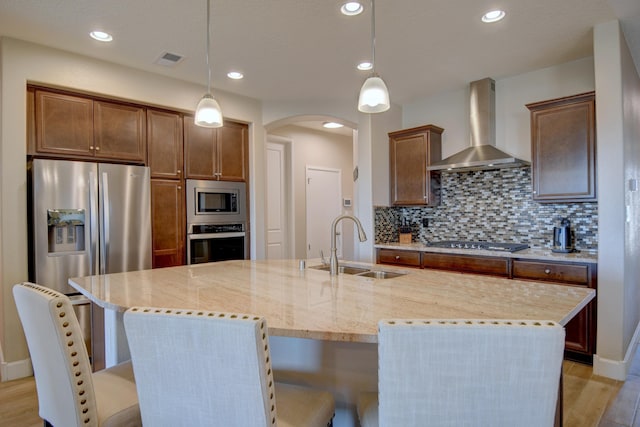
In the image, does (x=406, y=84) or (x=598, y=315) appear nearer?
(x=598, y=315)

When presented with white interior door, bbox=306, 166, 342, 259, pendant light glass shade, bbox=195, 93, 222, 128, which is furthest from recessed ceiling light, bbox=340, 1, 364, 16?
white interior door, bbox=306, 166, 342, 259

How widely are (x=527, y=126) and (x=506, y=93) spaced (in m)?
0.41

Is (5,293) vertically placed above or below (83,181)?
below

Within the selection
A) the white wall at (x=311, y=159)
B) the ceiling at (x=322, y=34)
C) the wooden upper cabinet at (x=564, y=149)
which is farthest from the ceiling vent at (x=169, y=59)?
the wooden upper cabinet at (x=564, y=149)

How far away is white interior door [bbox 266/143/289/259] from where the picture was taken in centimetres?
557

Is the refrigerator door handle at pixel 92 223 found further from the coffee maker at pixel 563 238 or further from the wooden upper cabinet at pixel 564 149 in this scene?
the coffee maker at pixel 563 238

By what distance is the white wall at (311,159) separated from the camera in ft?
19.1

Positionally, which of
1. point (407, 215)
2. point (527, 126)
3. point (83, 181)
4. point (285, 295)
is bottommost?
point (285, 295)

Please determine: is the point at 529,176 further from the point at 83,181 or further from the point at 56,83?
the point at 56,83

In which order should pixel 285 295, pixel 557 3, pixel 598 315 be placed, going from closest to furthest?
pixel 285 295 < pixel 557 3 < pixel 598 315

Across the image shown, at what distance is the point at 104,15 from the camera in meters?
2.46

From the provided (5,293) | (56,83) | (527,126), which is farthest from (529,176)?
(5,293)

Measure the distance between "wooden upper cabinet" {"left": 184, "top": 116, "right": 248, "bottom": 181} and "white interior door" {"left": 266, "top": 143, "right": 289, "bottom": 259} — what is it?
4.06 feet

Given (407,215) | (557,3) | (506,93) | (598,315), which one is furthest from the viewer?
(407,215)
